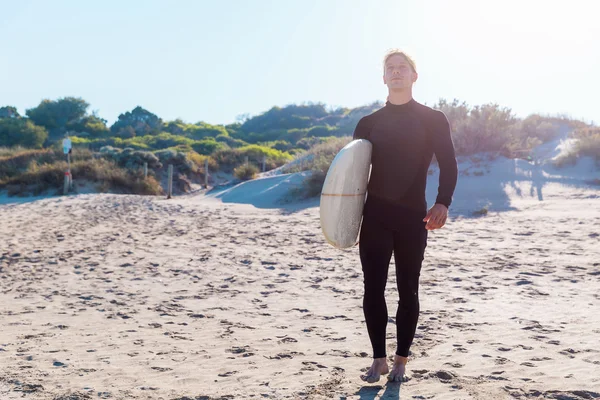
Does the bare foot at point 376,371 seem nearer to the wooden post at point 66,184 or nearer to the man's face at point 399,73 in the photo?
the man's face at point 399,73

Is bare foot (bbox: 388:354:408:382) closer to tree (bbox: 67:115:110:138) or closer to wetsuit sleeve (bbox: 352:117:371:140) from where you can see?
wetsuit sleeve (bbox: 352:117:371:140)

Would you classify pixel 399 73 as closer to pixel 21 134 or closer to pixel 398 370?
pixel 398 370

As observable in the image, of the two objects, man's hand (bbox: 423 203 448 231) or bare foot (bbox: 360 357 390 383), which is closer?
man's hand (bbox: 423 203 448 231)

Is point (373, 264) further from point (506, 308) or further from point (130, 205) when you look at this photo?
point (130, 205)

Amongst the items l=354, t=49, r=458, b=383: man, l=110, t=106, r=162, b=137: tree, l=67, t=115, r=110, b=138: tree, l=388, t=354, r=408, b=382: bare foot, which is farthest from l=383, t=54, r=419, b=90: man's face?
l=110, t=106, r=162, b=137: tree

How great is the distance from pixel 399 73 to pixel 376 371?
5.19 feet

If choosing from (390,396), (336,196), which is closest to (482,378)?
(390,396)

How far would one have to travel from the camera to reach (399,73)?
3.02 meters

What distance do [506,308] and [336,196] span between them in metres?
2.28

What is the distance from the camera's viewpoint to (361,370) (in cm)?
329

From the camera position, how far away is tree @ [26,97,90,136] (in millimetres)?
50406

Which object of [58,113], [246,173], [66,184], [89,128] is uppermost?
[58,113]

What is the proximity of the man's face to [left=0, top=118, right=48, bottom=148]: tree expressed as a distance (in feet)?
132

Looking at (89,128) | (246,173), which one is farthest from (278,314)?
(89,128)
